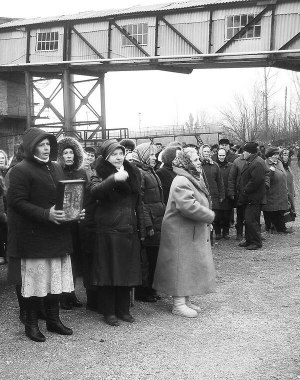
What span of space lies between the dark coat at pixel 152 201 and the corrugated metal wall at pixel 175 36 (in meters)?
17.3

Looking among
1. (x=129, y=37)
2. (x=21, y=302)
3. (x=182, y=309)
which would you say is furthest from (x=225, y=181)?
(x=129, y=37)

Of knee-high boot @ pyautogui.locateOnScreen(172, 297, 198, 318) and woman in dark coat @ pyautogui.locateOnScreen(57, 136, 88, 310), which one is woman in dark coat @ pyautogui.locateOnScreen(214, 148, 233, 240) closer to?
knee-high boot @ pyautogui.locateOnScreen(172, 297, 198, 318)

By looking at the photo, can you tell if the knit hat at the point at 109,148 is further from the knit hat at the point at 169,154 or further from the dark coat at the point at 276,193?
the dark coat at the point at 276,193

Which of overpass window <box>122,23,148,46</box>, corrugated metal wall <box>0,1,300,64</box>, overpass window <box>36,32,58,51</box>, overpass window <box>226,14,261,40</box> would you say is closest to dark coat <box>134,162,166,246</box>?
corrugated metal wall <box>0,1,300,64</box>

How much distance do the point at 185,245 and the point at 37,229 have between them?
197 cm

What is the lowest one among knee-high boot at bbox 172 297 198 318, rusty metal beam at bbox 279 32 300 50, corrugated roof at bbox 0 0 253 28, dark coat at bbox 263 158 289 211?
knee-high boot at bbox 172 297 198 318

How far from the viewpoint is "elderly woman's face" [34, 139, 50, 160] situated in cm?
582

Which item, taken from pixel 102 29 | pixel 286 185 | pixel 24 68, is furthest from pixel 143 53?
pixel 286 185

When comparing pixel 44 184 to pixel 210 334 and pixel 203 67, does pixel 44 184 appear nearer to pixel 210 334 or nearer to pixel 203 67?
pixel 210 334

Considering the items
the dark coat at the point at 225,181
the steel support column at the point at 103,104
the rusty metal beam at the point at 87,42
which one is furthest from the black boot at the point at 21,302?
the steel support column at the point at 103,104

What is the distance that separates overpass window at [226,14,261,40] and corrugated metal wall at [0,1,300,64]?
0.17 m

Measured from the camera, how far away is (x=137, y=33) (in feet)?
87.2

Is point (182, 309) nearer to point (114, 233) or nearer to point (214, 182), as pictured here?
point (114, 233)

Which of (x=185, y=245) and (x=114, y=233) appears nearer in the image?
(x=114, y=233)
